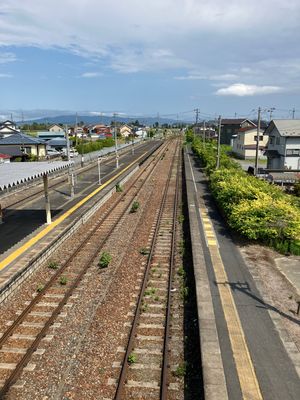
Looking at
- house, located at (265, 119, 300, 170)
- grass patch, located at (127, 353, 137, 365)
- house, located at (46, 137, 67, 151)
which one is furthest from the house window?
house, located at (46, 137, 67, 151)

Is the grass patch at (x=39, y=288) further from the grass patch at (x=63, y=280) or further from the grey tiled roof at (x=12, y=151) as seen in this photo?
the grey tiled roof at (x=12, y=151)

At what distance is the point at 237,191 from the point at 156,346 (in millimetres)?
13360

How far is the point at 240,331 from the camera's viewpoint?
9.91 m

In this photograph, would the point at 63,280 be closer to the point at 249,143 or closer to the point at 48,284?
the point at 48,284

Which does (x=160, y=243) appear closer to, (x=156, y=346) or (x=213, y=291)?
(x=213, y=291)

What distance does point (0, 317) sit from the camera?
11.2m

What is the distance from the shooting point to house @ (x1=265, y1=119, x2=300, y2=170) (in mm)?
43469

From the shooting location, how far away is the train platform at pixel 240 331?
784 cm

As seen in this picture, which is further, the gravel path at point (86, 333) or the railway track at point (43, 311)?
the railway track at point (43, 311)

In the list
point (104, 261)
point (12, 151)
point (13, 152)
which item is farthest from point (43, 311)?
point (12, 151)

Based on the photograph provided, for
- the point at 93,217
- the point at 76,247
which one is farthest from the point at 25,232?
the point at 93,217

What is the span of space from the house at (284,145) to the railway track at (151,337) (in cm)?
3127

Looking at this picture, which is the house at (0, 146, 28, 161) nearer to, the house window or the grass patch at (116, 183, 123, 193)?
the grass patch at (116, 183, 123, 193)

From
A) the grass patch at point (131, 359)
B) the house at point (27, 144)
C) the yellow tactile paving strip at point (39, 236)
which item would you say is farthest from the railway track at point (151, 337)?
the house at point (27, 144)
